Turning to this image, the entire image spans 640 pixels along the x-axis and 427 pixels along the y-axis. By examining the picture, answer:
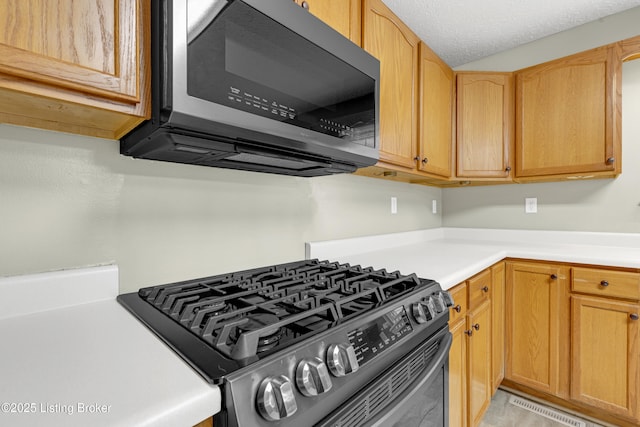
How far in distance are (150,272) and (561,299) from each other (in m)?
2.06

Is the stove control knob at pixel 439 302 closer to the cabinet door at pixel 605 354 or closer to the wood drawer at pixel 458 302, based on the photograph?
the wood drawer at pixel 458 302

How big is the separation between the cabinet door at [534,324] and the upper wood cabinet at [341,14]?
5.33 ft

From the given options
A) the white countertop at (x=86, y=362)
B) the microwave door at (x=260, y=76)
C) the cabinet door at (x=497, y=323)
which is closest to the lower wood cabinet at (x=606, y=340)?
the cabinet door at (x=497, y=323)

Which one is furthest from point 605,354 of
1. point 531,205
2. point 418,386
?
point 418,386

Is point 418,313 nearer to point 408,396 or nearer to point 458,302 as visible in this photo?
point 408,396

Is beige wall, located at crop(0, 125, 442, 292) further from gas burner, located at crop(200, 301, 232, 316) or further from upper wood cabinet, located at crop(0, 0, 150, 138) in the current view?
gas burner, located at crop(200, 301, 232, 316)

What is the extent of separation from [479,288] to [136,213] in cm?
154

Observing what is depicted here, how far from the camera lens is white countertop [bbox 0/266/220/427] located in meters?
0.39

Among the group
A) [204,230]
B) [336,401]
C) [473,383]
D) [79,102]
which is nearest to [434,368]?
[336,401]

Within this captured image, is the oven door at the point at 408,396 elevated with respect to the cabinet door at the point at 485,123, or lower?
lower

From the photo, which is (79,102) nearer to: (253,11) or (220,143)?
(220,143)

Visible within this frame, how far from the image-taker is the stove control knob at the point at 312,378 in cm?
52

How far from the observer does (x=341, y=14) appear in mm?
1186

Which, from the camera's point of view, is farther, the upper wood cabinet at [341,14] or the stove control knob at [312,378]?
the upper wood cabinet at [341,14]
